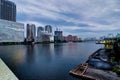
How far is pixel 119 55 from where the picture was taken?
5153cm

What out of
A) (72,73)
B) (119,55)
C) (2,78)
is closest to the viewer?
(2,78)

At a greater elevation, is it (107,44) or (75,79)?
(107,44)

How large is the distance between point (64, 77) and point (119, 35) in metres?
44.8

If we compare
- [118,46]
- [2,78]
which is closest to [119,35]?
[118,46]

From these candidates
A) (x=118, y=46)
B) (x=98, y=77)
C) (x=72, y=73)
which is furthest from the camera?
(x=118, y=46)

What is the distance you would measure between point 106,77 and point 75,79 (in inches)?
224

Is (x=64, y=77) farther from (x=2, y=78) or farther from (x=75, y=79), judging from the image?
(x=2, y=78)

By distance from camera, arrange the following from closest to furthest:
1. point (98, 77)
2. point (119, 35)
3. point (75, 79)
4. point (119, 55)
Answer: point (98, 77)
point (75, 79)
point (119, 55)
point (119, 35)

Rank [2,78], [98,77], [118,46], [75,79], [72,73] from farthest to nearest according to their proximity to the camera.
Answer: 1. [118,46]
2. [72,73]
3. [75,79]
4. [98,77]
5. [2,78]

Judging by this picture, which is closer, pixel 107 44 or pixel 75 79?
pixel 75 79

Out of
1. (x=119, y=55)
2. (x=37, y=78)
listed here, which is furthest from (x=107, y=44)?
(x=37, y=78)

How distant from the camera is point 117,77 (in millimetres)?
26562

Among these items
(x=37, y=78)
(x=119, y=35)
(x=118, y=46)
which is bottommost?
(x=37, y=78)

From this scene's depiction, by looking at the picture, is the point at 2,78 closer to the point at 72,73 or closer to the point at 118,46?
the point at 72,73
